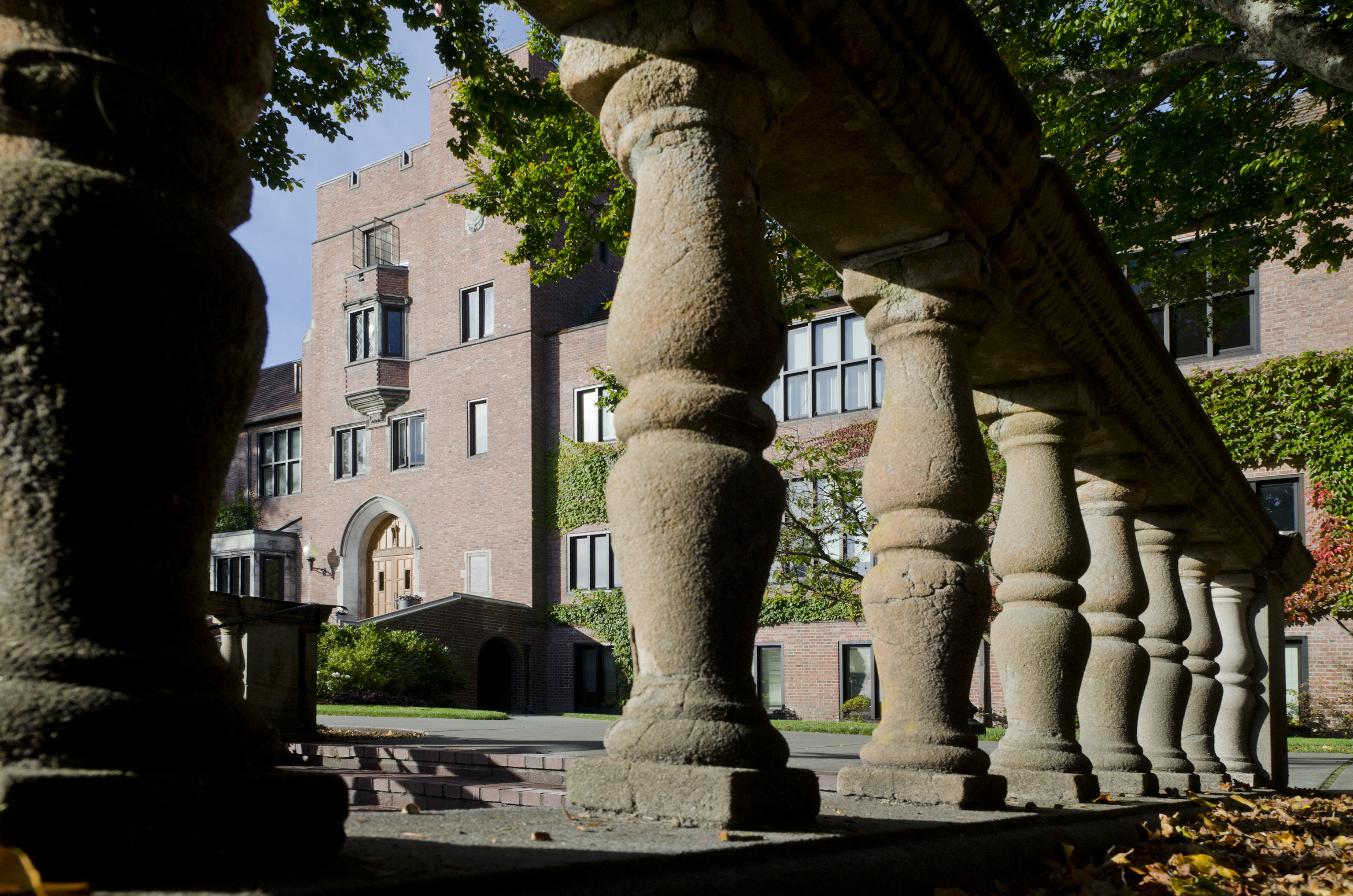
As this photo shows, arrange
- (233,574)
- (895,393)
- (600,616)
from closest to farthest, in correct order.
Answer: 1. (895,393)
2. (600,616)
3. (233,574)

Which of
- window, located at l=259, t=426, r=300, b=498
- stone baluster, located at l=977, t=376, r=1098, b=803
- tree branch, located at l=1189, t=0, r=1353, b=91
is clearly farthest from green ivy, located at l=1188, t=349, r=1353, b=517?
window, located at l=259, t=426, r=300, b=498

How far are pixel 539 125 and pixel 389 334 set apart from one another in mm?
20663

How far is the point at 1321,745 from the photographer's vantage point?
1519 centimetres

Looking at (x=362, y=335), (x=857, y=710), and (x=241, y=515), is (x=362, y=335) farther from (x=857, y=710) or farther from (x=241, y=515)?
(x=857, y=710)

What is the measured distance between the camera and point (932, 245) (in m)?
3.72

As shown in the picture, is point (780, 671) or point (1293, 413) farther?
point (780, 671)

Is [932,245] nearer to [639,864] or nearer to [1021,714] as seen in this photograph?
[1021,714]

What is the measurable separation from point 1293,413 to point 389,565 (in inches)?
A: 823

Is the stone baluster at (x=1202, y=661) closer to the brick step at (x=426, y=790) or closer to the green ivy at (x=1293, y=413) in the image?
the brick step at (x=426, y=790)

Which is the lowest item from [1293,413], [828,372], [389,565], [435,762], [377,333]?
[435,762]

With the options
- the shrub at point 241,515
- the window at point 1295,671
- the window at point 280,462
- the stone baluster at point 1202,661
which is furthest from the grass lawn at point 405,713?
the shrub at point 241,515

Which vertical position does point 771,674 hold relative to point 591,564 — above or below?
below

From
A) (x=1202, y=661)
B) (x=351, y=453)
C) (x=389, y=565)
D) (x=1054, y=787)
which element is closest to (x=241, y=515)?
(x=351, y=453)

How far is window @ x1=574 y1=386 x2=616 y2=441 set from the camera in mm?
25344
